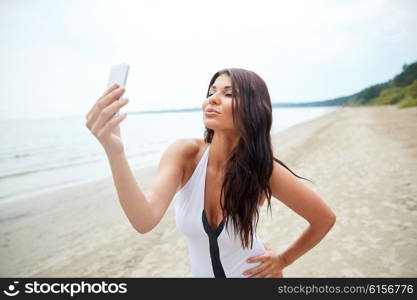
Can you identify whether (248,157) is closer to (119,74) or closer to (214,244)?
(214,244)

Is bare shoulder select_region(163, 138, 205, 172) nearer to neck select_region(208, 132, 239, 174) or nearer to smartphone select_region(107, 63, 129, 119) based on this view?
neck select_region(208, 132, 239, 174)

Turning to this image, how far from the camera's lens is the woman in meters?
1.66

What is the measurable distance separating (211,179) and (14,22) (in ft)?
42.3

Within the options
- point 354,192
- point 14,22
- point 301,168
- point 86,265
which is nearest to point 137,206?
point 86,265

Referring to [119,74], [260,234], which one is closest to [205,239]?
[119,74]

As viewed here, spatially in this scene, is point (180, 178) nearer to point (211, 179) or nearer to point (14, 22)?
point (211, 179)

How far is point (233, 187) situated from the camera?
172cm

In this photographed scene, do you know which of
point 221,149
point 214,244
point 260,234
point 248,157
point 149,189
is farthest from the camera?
point 260,234

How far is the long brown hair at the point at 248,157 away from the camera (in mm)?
1675

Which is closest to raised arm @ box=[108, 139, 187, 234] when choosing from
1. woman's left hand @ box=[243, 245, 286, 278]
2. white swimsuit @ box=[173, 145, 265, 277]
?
white swimsuit @ box=[173, 145, 265, 277]

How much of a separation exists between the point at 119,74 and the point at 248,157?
108cm

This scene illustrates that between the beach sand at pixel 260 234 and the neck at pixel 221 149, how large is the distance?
174 cm

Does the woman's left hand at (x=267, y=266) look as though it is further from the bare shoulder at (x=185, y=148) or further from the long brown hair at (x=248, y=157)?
the bare shoulder at (x=185, y=148)

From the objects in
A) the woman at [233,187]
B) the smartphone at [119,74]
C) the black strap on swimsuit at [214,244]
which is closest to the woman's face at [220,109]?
the woman at [233,187]
